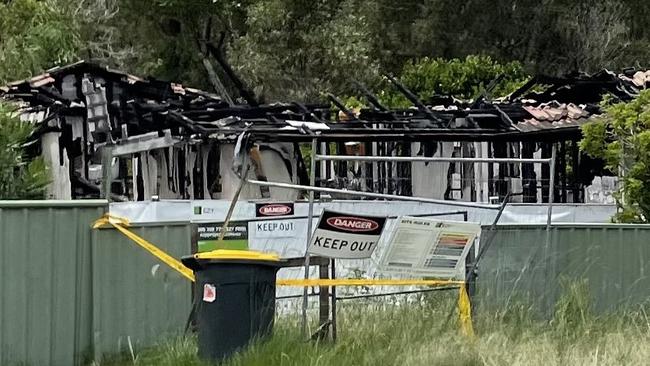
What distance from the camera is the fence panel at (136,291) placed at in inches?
349

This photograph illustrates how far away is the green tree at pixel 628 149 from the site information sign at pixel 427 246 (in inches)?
144

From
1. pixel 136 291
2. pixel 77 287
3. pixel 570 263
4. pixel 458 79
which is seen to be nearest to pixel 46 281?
pixel 77 287

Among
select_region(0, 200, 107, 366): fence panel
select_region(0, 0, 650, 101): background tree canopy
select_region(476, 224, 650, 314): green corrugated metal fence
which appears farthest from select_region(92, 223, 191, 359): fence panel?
select_region(0, 0, 650, 101): background tree canopy

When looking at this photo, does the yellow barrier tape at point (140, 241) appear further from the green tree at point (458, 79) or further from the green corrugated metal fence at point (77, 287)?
the green tree at point (458, 79)

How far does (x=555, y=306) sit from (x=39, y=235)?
4608 millimetres

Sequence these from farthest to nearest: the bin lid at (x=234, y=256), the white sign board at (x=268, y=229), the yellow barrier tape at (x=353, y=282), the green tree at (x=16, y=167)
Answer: the green tree at (x=16, y=167) → the white sign board at (x=268, y=229) → the yellow barrier tape at (x=353, y=282) → the bin lid at (x=234, y=256)

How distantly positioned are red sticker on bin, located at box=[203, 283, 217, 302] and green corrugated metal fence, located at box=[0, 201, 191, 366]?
128 centimetres

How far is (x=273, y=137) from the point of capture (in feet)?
37.8

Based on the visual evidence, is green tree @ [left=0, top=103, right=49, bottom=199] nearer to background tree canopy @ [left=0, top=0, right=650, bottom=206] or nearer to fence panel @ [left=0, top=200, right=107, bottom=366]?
fence panel @ [left=0, top=200, right=107, bottom=366]

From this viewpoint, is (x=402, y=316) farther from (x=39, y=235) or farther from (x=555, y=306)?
(x=39, y=235)

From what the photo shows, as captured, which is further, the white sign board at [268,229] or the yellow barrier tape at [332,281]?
the white sign board at [268,229]

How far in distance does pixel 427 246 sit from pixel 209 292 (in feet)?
5.94

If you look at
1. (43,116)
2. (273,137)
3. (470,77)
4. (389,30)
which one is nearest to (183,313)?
(273,137)

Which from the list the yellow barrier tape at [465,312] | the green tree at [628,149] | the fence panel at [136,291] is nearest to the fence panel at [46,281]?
the fence panel at [136,291]
